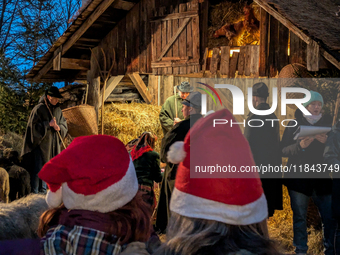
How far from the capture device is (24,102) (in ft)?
37.1

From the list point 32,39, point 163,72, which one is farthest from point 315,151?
→ point 32,39

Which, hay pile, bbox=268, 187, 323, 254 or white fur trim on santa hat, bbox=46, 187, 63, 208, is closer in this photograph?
white fur trim on santa hat, bbox=46, 187, 63, 208

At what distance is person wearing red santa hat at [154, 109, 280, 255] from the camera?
55.3 inches

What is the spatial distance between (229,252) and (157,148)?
299 inches

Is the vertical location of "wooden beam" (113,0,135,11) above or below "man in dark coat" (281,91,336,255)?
above

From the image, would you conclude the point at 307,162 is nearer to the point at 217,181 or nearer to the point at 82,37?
the point at 217,181

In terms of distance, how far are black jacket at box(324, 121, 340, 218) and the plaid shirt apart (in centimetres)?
263

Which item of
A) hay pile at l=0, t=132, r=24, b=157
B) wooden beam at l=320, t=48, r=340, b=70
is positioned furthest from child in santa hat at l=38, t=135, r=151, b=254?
hay pile at l=0, t=132, r=24, b=157

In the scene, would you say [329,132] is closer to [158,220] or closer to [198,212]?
[158,220]

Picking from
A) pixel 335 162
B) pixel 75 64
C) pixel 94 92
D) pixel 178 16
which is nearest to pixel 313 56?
pixel 335 162

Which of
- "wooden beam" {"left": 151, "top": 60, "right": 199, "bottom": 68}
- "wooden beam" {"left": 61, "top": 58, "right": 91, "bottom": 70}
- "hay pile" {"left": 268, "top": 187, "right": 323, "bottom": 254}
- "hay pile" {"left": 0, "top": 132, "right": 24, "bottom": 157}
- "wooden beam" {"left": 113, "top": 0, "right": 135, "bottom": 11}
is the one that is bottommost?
"hay pile" {"left": 268, "top": 187, "right": 323, "bottom": 254}

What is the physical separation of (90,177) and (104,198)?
129mm

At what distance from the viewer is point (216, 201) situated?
4.71ft

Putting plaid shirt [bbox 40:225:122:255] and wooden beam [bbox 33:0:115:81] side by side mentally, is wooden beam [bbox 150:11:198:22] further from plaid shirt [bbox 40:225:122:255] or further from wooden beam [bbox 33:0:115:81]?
plaid shirt [bbox 40:225:122:255]
